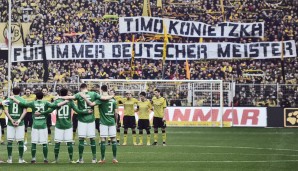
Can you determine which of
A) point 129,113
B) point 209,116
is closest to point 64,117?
point 129,113

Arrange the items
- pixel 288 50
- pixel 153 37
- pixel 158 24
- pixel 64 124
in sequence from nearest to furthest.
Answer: pixel 64 124
pixel 288 50
pixel 158 24
pixel 153 37

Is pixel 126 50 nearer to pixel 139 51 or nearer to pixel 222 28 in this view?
pixel 139 51

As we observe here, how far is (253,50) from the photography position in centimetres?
6250

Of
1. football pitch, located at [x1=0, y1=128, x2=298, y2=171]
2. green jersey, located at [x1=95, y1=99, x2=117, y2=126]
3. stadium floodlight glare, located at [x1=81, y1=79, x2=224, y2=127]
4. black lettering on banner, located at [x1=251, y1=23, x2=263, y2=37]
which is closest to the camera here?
football pitch, located at [x1=0, y1=128, x2=298, y2=171]

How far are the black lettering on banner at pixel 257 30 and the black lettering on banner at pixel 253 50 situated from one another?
1.34m

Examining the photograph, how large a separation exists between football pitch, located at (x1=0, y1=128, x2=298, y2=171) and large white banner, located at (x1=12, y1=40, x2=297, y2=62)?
15.8 meters

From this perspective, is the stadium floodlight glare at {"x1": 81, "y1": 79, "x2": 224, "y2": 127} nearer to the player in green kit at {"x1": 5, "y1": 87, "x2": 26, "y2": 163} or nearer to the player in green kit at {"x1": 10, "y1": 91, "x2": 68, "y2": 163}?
the player in green kit at {"x1": 5, "y1": 87, "x2": 26, "y2": 163}

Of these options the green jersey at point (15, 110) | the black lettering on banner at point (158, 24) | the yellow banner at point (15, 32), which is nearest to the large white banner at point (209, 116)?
the black lettering on banner at point (158, 24)

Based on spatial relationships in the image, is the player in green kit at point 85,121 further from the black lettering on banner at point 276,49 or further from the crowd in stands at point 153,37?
the black lettering on banner at point 276,49

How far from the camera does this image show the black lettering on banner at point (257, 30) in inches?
2495

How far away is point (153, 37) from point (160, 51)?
9.03 feet

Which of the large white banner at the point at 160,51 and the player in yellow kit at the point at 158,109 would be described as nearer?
the player in yellow kit at the point at 158,109

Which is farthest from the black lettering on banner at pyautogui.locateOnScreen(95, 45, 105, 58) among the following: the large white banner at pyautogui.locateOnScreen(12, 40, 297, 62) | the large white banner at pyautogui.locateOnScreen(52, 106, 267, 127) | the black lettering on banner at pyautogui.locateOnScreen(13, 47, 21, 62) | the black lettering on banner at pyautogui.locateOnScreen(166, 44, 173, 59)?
the large white banner at pyautogui.locateOnScreen(52, 106, 267, 127)

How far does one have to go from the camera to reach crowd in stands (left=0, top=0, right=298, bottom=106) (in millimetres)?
60188
